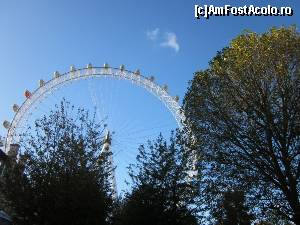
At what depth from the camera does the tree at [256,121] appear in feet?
78.8

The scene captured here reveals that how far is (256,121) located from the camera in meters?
24.5

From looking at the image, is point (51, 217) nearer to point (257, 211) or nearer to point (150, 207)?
point (150, 207)

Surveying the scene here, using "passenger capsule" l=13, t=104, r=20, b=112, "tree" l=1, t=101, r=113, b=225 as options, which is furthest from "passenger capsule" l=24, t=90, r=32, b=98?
"tree" l=1, t=101, r=113, b=225

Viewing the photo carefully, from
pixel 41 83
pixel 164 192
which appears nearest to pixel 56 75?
pixel 41 83

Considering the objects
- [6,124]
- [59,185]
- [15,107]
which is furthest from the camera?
[15,107]

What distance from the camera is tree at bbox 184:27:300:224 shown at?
78.8ft

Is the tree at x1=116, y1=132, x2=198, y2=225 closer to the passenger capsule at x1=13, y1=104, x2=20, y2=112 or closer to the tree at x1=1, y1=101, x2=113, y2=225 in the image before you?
the tree at x1=1, y1=101, x2=113, y2=225

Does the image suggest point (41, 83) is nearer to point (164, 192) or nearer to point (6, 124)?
point (6, 124)

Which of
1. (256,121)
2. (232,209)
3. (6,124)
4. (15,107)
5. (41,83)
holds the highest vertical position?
(41,83)

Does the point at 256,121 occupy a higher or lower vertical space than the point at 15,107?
lower

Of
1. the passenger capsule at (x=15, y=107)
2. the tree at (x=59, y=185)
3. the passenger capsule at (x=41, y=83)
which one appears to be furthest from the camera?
the passenger capsule at (x=41, y=83)

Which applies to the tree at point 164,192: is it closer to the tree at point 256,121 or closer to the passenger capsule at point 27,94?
the tree at point 256,121

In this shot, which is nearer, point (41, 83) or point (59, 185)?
point (59, 185)

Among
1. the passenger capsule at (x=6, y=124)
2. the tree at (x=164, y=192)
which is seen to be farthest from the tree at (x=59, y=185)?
the passenger capsule at (x=6, y=124)
